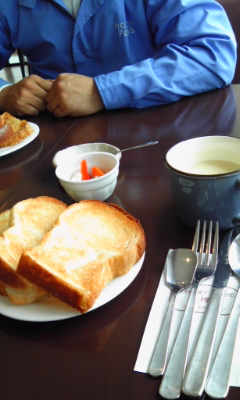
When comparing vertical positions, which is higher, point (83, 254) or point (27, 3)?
point (27, 3)

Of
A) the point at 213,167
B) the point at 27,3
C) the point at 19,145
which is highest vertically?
the point at 27,3

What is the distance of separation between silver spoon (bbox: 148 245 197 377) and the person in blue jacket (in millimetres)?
690

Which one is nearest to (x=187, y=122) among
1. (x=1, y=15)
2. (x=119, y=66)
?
(x=119, y=66)

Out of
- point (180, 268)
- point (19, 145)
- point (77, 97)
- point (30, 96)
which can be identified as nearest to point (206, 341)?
point (180, 268)

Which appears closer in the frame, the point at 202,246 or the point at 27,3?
the point at 202,246

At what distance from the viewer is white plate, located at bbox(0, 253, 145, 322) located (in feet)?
1.45

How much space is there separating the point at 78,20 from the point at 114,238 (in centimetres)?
98

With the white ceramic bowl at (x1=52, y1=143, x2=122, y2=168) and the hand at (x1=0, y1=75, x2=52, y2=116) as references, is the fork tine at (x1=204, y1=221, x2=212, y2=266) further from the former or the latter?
the hand at (x1=0, y1=75, x2=52, y2=116)

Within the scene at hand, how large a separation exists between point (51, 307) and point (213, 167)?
0.33 meters

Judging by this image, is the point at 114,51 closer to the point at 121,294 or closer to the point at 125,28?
the point at 125,28

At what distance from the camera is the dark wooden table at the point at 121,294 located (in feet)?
1.27

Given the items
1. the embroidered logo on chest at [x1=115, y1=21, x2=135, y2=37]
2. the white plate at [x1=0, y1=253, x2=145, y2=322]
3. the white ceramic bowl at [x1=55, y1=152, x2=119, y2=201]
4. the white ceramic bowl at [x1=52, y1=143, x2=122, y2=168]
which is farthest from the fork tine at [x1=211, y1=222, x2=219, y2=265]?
the embroidered logo on chest at [x1=115, y1=21, x2=135, y2=37]

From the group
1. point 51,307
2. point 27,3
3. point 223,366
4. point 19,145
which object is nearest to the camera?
point 223,366

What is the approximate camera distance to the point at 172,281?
47cm
